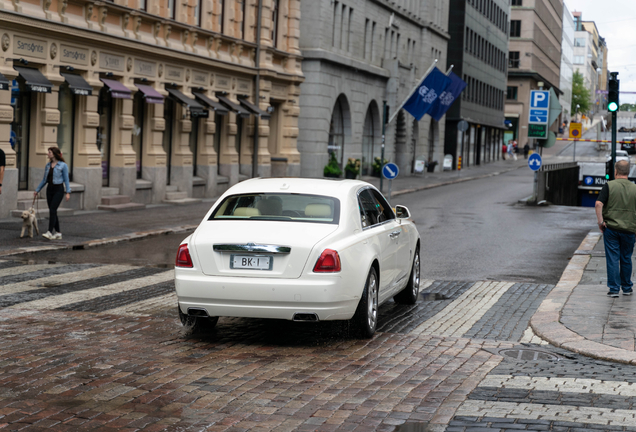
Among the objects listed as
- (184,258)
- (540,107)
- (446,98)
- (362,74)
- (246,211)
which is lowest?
(184,258)

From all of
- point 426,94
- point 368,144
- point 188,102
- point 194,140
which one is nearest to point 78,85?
point 188,102

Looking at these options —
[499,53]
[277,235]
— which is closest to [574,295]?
[277,235]

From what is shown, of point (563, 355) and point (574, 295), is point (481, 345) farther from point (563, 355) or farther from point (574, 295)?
point (574, 295)

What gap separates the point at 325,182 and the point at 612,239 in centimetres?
412

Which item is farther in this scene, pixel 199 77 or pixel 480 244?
pixel 199 77

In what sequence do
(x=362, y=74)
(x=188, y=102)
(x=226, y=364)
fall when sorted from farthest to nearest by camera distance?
(x=362, y=74) → (x=188, y=102) → (x=226, y=364)

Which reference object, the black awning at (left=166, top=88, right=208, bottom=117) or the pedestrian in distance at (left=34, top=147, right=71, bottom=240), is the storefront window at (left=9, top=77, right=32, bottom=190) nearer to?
the pedestrian in distance at (left=34, top=147, right=71, bottom=240)

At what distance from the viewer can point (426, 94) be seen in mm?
37906

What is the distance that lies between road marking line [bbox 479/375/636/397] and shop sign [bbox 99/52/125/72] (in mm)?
19807

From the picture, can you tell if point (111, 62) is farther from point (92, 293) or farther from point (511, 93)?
point (511, 93)

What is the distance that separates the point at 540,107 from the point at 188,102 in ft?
39.4

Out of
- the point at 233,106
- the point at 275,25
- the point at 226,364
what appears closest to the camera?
the point at 226,364

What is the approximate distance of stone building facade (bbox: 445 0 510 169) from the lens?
232ft

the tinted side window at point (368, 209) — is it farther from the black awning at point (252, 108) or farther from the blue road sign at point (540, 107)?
the black awning at point (252, 108)
